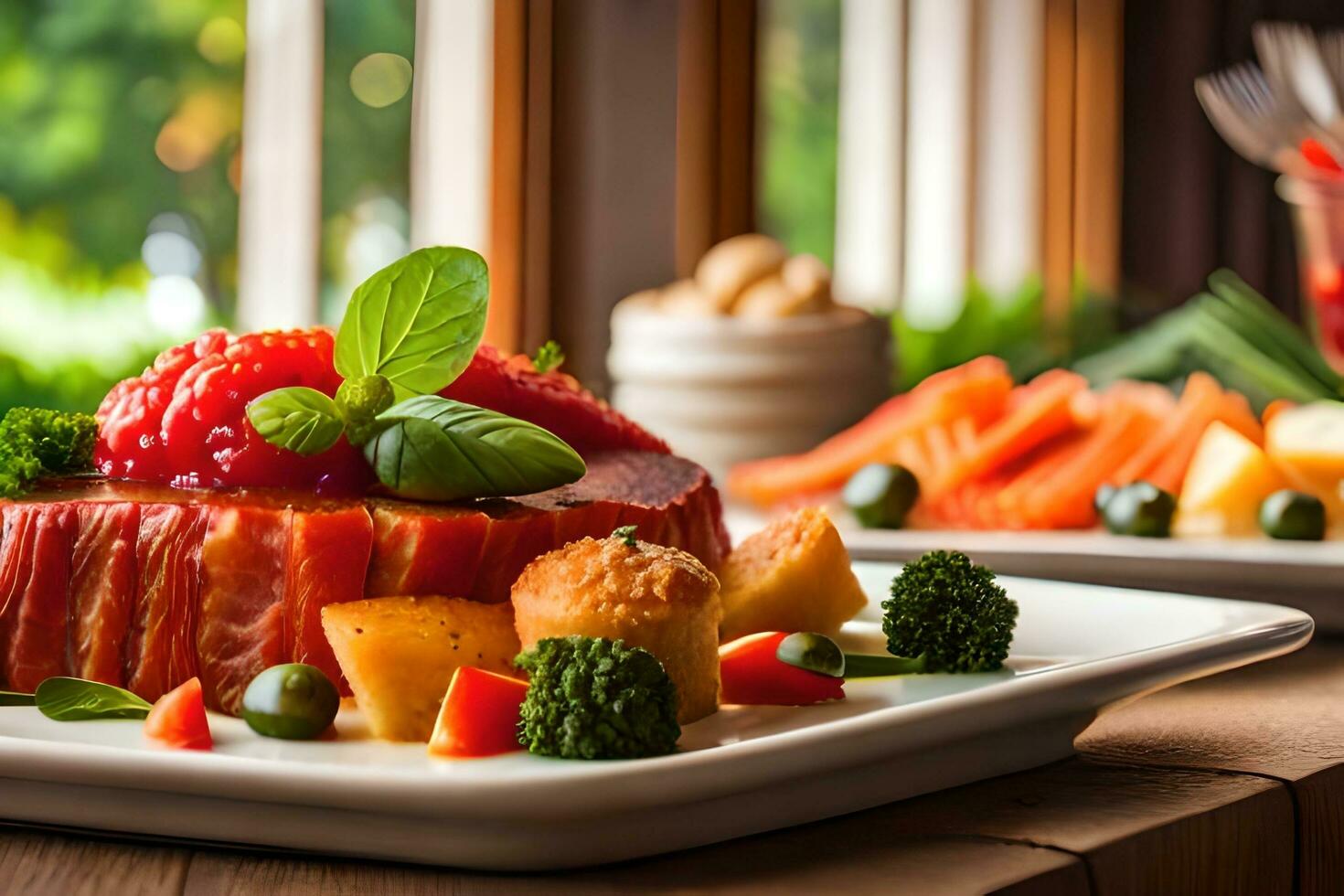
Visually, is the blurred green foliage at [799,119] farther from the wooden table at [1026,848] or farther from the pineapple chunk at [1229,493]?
the wooden table at [1026,848]

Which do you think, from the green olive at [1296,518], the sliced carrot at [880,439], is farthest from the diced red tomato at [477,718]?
the sliced carrot at [880,439]

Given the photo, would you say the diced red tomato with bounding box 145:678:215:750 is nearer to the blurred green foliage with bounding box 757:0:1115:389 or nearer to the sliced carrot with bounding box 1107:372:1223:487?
the sliced carrot with bounding box 1107:372:1223:487

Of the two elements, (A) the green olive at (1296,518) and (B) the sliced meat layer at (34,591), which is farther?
(A) the green olive at (1296,518)

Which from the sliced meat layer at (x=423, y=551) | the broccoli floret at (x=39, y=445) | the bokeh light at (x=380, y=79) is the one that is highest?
the bokeh light at (x=380, y=79)

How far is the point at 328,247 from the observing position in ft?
15.1

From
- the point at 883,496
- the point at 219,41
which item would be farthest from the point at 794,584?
the point at 219,41

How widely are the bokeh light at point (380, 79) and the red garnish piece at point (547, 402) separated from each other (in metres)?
2.89

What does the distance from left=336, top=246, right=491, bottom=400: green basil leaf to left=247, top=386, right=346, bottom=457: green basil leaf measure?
7cm

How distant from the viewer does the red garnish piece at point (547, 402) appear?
1.77m

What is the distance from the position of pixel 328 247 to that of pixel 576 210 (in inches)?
35.7

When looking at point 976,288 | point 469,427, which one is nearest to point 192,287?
point 976,288

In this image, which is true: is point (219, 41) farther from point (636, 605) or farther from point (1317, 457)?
point (636, 605)

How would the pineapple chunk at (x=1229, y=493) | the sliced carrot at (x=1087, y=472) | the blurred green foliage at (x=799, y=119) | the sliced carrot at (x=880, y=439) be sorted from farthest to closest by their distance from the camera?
the blurred green foliage at (x=799, y=119)
the sliced carrot at (x=880, y=439)
the sliced carrot at (x=1087, y=472)
the pineapple chunk at (x=1229, y=493)

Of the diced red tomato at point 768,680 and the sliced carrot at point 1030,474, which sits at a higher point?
the diced red tomato at point 768,680
